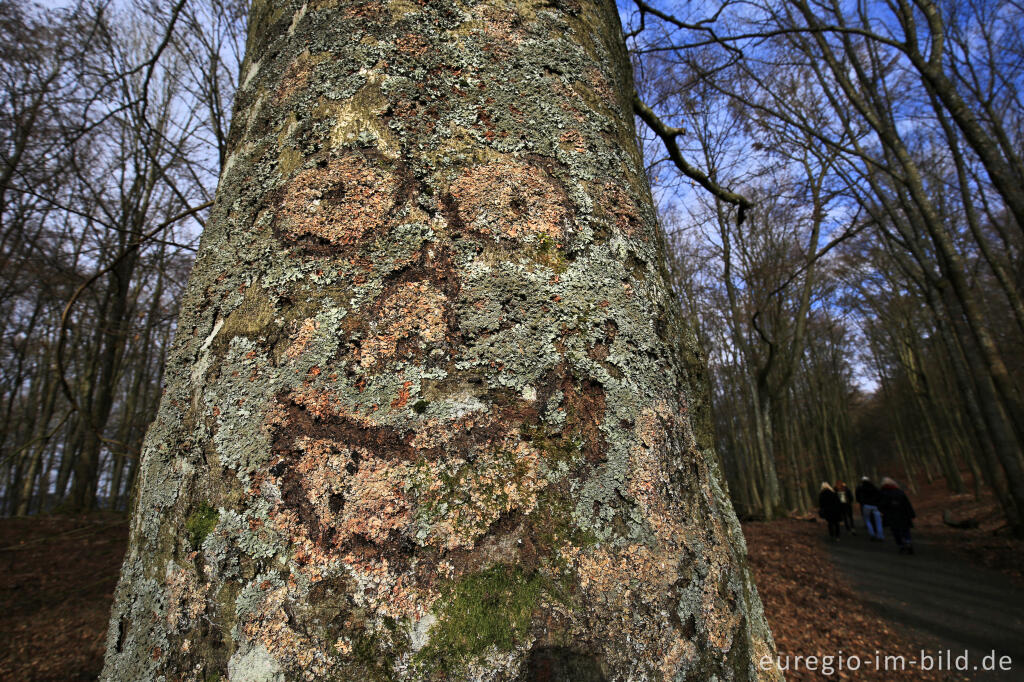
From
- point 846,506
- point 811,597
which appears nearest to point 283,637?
point 811,597

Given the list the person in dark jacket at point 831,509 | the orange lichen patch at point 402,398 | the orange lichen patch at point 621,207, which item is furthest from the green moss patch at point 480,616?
the person in dark jacket at point 831,509

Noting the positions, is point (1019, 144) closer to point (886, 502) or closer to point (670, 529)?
point (886, 502)

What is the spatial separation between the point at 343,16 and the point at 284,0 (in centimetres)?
24

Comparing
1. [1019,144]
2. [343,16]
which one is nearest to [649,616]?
[343,16]

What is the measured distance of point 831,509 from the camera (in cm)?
1188

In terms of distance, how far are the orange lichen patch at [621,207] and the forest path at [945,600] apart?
6.89 m

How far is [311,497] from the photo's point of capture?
0.69m

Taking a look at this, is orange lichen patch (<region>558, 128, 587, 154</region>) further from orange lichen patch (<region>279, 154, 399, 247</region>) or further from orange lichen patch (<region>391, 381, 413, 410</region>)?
orange lichen patch (<region>391, 381, 413, 410</region>)

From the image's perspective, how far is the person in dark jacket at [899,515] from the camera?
9828 mm

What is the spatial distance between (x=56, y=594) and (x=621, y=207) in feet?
28.3

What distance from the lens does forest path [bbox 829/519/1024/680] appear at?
547 centimetres

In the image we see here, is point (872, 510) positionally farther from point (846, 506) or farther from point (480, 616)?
point (480, 616)

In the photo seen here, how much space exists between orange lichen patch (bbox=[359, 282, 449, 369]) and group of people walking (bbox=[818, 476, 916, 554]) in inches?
484

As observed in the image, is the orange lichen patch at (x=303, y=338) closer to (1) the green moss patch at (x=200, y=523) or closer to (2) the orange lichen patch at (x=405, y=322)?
(2) the orange lichen patch at (x=405, y=322)
